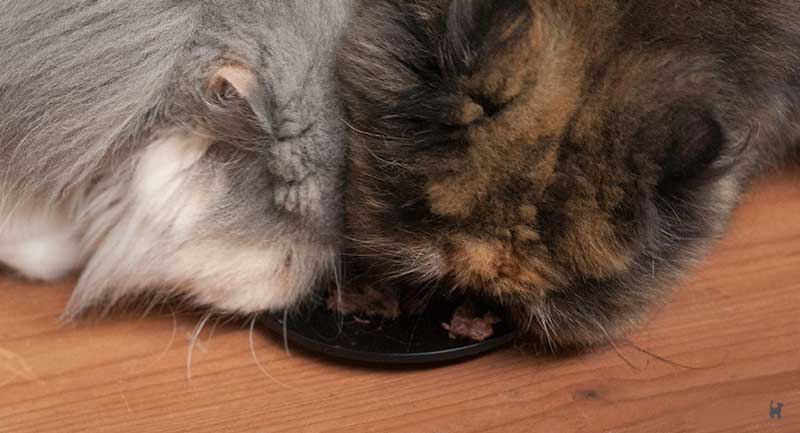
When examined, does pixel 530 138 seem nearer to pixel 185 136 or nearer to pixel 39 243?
pixel 185 136

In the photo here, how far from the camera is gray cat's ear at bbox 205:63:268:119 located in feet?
3.04

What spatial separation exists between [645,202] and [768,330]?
340mm

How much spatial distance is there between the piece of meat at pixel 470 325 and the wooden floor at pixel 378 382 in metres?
0.04

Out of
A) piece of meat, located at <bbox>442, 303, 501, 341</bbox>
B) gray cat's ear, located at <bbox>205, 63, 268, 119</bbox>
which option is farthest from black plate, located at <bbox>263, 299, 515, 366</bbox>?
gray cat's ear, located at <bbox>205, 63, 268, 119</bbox>

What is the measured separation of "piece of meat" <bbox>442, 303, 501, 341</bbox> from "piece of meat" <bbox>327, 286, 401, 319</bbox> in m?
0.07

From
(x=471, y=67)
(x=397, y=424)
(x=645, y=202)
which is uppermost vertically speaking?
(x=471, y=67)

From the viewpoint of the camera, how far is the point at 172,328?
1.07 m

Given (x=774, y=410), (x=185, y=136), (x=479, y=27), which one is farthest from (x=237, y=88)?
(x=774, y=410)

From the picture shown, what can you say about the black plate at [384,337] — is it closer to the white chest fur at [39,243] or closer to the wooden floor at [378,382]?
the wooden floor at [378,382]

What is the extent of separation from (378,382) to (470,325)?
0.13 metres

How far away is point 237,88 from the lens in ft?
3.04

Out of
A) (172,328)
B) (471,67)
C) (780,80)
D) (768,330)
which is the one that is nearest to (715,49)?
(780,80)

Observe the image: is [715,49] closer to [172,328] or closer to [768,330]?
[768,330]

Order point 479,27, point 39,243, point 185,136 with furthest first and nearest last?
1. point 39,243
2. point 185,136
3. point 479,27
